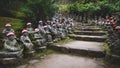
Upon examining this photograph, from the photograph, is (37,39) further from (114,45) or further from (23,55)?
(114,45)

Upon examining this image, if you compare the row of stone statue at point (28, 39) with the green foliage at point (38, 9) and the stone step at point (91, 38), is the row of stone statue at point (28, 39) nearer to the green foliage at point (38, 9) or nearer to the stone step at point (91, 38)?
the stone step at point (91, 38)

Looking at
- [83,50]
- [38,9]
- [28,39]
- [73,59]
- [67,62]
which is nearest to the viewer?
[67,62]

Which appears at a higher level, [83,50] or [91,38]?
[91,38]

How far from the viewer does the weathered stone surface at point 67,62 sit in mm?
5984

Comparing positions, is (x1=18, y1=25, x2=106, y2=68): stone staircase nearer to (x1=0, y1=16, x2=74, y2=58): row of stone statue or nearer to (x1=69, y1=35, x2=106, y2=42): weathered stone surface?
(x1=0, y1=16, x2=74, y2=58): row of stone statue

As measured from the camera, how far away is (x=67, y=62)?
21.1ft

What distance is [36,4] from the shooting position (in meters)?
11.2

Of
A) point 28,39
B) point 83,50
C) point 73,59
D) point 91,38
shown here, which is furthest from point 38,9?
point 73,59

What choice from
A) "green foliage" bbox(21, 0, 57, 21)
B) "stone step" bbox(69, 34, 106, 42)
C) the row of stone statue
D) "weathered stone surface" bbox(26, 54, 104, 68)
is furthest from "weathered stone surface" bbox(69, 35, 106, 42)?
"weathered stone surface" bbox(26, 54, 104, 68)

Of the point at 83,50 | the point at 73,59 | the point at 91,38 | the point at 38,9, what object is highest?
the point at 38,9

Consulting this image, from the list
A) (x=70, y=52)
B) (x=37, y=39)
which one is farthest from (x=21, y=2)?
(x=70, y=52)

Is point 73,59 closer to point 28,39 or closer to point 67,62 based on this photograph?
point 67,62

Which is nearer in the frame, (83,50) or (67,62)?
(67,62)

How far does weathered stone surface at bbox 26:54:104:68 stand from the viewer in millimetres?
5984
